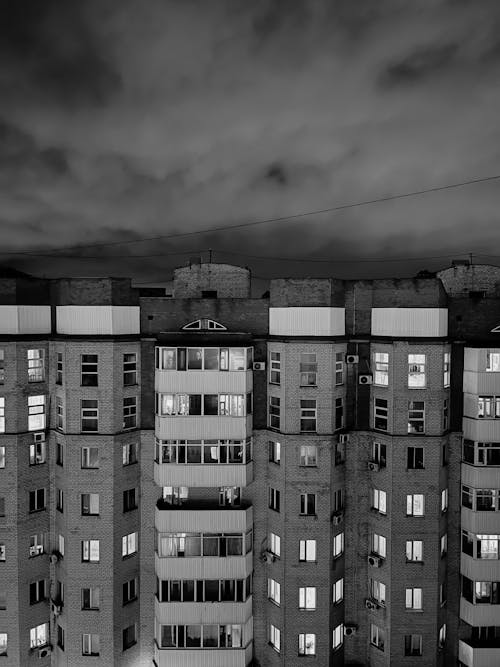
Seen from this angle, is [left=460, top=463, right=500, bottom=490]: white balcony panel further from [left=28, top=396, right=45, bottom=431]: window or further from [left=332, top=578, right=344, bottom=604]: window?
[left=28, top=396, right=45, bottom=431]: window

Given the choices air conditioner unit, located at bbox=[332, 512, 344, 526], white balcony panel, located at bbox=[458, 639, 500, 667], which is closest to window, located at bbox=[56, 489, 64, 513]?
air conditioner unit, located at bbox=[332, 512, 344, 526]

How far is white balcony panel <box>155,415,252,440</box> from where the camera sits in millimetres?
23344

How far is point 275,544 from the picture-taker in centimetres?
2417

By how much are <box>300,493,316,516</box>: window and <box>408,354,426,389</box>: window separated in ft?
26.1

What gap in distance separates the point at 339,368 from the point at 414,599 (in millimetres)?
12877

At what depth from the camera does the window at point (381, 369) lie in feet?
77.3

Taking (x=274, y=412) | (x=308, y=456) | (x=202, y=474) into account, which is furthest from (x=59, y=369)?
(x=308, y=456)

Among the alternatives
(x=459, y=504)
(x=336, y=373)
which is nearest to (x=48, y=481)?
(x=336, y=373)

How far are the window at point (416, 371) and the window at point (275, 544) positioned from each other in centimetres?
1101

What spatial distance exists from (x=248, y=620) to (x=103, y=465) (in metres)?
11.7

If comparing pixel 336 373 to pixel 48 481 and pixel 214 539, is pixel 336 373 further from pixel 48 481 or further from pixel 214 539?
pixel 48 481

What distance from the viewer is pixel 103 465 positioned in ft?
77.7

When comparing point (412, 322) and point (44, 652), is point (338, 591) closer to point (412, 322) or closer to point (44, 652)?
point (412, 322)

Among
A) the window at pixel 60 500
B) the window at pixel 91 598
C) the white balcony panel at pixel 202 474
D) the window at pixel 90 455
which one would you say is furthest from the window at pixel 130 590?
the window at pixel 90 455
